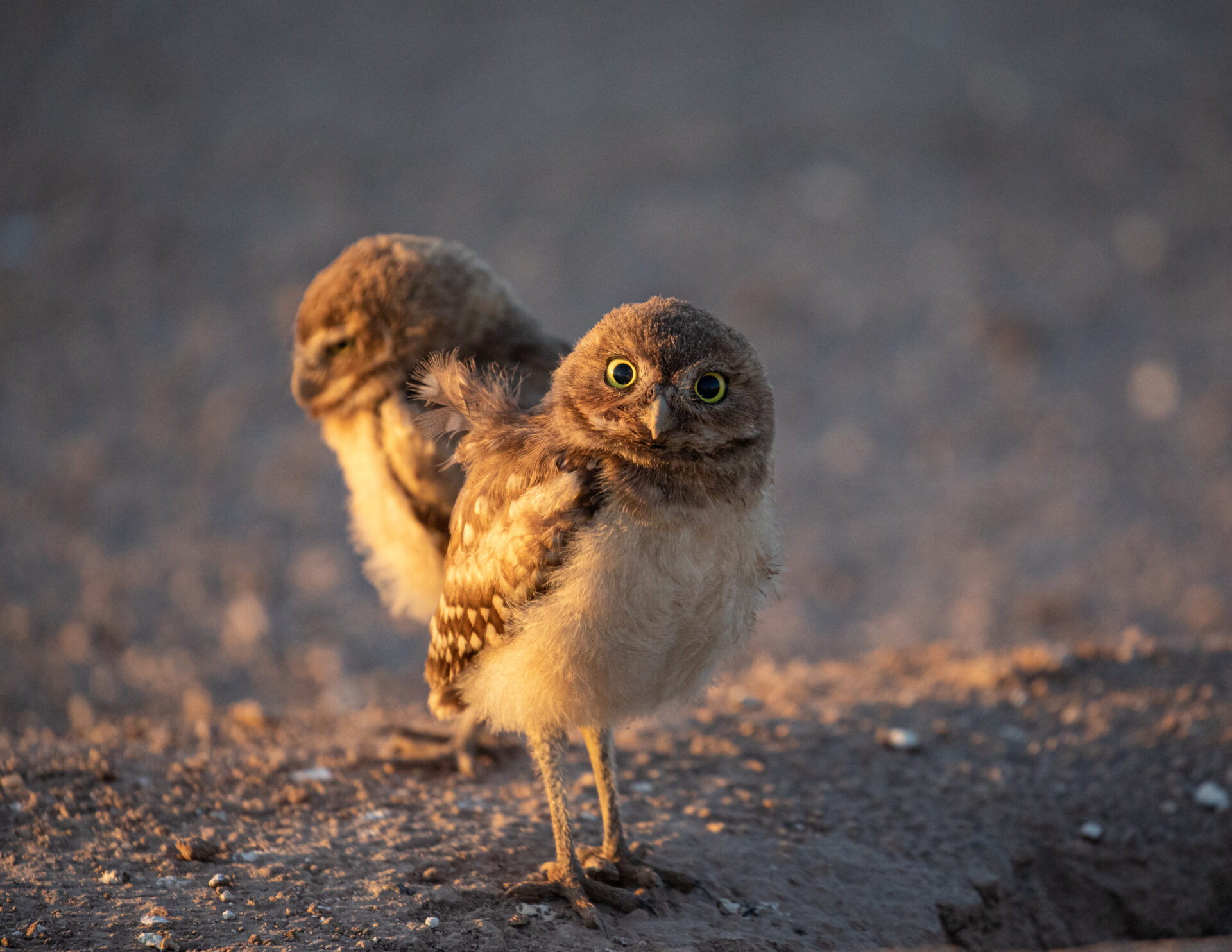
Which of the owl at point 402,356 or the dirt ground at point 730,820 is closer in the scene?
the dirt ground at point 730,820

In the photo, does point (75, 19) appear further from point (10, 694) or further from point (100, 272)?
point (10, 694)

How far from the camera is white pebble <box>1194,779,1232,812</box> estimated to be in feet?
15.3

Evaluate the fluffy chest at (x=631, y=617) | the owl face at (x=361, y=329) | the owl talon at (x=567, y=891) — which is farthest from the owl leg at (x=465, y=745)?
the owl face at (x=361, y=329)

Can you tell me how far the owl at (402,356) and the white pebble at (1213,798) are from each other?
11.8ft

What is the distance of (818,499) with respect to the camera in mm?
9250

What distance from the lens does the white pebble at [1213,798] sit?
4672mm

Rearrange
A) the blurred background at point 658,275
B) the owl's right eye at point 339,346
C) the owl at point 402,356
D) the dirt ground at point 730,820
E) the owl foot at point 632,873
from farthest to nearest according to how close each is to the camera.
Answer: the blurred background at point 658,275 → the owl's right eye at point 339,346 → the owl at point 402,356 → the owl foot at point 632,873 → the dirt ground at point 730,820

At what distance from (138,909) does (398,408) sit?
7.18 ft

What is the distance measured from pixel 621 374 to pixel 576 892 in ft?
6.08

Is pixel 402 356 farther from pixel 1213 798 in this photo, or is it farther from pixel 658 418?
pixel 1213 798

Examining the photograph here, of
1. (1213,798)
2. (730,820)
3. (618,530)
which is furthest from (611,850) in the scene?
(1213,798)

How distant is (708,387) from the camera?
3.17 m

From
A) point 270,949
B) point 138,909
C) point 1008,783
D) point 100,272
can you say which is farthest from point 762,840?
point 100,272

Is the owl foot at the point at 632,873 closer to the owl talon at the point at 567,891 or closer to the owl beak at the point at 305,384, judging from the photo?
the owl talon at the point at 567,891
